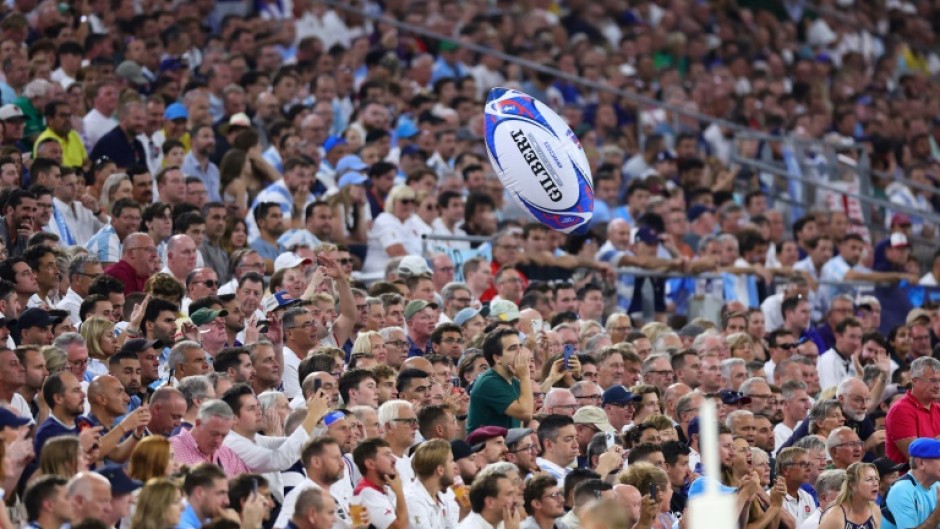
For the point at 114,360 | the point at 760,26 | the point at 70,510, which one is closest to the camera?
the point at 70,510

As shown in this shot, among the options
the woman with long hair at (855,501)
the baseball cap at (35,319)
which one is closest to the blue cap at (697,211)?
the woman with long hair at (855,501)

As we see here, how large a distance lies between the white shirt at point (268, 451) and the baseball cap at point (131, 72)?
8.08 meters

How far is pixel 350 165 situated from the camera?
1619cm

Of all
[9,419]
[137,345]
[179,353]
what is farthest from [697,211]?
[9,419]

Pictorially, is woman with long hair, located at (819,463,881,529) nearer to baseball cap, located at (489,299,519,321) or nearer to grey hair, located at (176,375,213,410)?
baseball cap, located at (489,299,519,321)

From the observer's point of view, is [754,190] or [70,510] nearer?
[70,510]

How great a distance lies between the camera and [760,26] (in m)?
25.8

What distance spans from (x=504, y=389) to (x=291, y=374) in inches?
56.0

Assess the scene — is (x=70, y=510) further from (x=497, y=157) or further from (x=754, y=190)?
(x=754, y=190)

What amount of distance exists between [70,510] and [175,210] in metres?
5.99

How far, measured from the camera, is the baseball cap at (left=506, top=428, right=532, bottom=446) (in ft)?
34.5

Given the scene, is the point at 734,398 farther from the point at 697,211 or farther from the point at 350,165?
the point at 697,211

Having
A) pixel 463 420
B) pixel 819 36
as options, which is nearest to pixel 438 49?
pixel 819 36

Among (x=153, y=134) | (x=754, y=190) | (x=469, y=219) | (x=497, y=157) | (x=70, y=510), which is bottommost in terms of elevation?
(x=754, y=190)
